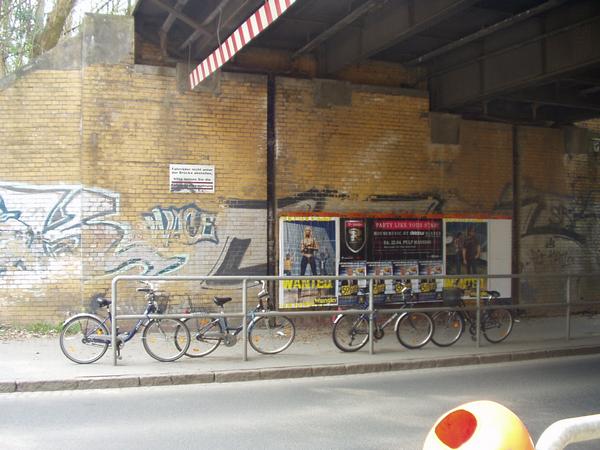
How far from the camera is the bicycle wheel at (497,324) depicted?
422 inches

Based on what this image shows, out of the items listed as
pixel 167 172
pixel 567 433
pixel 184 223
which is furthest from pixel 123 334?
pixel 567 433

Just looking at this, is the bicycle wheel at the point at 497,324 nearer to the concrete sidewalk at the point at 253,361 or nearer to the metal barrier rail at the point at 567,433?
the concrete sidewalk at the point at 253,361

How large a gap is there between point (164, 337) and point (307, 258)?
368cm

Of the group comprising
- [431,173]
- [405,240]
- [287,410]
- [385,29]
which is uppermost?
[385,29]

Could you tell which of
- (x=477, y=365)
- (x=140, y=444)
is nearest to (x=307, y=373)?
(x=477, y=365)

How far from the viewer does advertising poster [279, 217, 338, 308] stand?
11516 millimetres

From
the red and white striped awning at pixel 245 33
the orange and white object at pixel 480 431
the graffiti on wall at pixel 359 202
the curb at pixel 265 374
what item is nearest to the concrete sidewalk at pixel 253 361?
the curb at pixel 265 374

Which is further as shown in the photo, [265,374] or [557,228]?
[557,228]

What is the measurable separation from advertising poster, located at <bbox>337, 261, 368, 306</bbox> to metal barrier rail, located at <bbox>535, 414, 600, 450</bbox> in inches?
345

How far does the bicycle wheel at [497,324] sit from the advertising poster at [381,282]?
199 centimetres

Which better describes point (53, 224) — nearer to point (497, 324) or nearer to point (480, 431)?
point (497, 324)

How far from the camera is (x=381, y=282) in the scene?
11977 mm

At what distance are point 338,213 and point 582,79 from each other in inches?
211

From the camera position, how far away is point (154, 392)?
7445 mm
